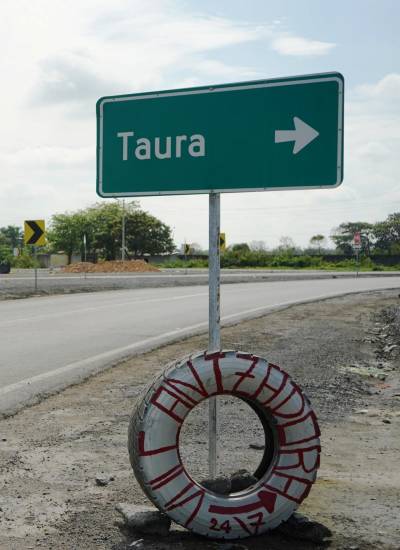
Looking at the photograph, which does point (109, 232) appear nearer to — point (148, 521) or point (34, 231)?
point (34, 231)

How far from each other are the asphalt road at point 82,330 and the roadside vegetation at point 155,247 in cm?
5319

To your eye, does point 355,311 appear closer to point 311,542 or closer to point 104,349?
point 104,349

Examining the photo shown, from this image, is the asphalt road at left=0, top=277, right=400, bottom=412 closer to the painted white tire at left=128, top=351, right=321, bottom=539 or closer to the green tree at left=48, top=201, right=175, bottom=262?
the painted white tire at left=128, top=351, right=321, bottom=539

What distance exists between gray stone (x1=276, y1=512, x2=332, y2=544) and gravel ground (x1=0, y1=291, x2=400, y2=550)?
0.03m

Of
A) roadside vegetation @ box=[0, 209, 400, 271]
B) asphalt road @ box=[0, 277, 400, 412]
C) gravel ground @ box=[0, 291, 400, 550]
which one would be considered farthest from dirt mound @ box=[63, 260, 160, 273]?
gravel ground @ box=[0, 291, 400, 550]

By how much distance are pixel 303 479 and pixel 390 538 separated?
48 centimetres

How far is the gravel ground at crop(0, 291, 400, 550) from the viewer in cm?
327

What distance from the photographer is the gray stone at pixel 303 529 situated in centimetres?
322

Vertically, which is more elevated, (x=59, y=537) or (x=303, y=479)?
(x=303, y=479)

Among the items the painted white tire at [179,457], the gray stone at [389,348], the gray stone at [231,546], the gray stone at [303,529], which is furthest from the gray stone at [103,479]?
the gray stone at [389,348]

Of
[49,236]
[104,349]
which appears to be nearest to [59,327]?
[104,349]

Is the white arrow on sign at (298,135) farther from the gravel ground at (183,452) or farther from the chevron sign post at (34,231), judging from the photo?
the chevron sign post at (34,231)

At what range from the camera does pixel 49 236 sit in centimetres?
9988

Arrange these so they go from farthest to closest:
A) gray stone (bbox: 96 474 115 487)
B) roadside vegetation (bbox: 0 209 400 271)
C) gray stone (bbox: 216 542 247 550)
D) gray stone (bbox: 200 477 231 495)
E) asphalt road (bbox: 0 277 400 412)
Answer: roadside vegetation (bbox: 0 209 400 271) < asphalt road (bbox: 0 277 400 412) < gray stone (bbox: 96 474 115 487) < gray stone (bbox: 200 477 231 495) < gray stone (bbox: 216 542 247 550)
